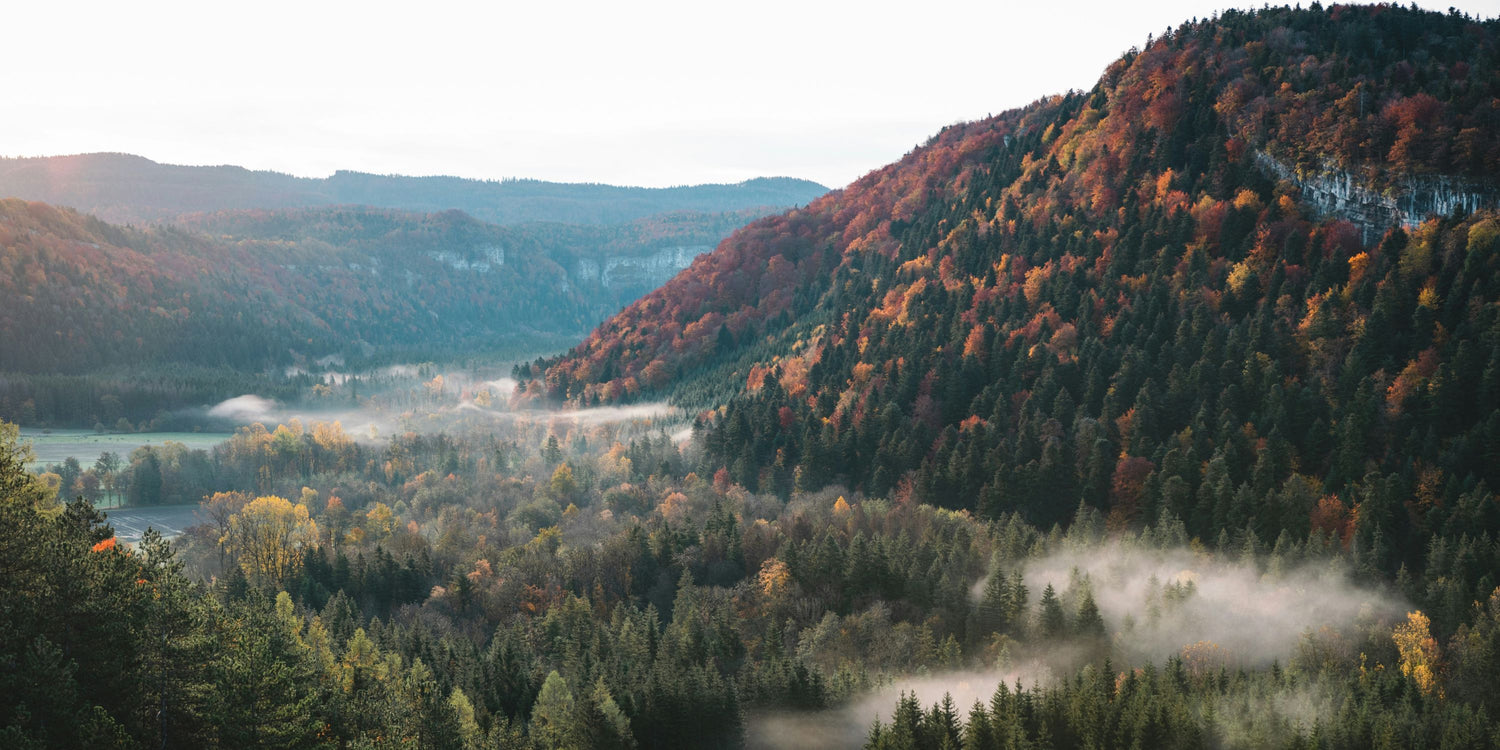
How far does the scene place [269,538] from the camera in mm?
149375

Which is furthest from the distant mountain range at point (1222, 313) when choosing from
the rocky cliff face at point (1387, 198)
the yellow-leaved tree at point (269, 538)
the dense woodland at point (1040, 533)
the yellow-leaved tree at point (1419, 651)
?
the yellow-leaved tree at point (269, 538)

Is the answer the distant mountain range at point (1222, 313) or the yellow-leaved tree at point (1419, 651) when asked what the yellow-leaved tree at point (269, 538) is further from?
the yellow-leaved tree at point (1419, 651)

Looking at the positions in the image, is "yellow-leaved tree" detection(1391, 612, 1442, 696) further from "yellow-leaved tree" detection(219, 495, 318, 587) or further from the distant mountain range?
"yellow-leaved tree" detection(219, 495, 318, 587)

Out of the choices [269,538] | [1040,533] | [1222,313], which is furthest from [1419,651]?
[269,538]

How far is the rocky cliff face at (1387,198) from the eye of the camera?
455ft

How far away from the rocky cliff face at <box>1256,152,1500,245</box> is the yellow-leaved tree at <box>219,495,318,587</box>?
489ft

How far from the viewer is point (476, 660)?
94.7 metres

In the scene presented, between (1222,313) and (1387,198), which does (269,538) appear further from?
(1387,198)

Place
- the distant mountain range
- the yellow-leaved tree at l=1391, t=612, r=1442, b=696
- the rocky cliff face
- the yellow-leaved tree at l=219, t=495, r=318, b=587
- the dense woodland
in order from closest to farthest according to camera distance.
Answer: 1. the dense woodland
2. the yellow-leaved tree at l=1391, t=612, r=1442, b=696
3. the distant mountain range
4. the rocky cliff face
5. the yellow-leaved tree at l=219, t=495, r=318, b=587

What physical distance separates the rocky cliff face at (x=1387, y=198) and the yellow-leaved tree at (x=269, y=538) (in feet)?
489

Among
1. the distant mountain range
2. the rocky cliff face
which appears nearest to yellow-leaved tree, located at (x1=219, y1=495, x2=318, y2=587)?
the distant mountain range

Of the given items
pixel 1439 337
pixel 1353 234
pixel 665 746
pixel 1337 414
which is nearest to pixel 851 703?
pixel 665 746

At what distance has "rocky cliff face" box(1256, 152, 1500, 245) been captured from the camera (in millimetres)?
138750

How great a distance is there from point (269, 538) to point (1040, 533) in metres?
105
